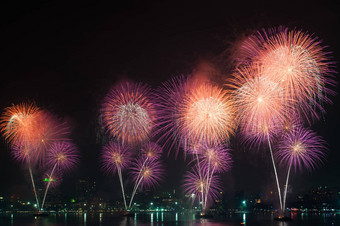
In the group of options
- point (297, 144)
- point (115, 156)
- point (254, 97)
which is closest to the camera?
point (254, 97)

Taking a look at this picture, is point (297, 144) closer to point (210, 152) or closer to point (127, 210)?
point (210, 152)

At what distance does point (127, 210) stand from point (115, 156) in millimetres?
59892

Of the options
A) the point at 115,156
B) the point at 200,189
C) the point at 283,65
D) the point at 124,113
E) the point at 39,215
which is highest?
the point at 283,65

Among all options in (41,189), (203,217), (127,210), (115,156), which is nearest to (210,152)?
(115,156)

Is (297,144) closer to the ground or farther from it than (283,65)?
closer to the ground

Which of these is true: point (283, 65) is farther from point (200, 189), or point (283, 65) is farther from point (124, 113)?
point (200, 189)

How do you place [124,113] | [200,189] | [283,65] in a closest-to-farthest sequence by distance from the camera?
[283,65], [124,113], [200,189]

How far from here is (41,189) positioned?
195m

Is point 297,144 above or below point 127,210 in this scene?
above

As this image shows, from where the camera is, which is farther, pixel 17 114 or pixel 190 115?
pixel 17 114

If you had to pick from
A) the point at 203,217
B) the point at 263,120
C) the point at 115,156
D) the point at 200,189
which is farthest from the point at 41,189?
the point at 263,120

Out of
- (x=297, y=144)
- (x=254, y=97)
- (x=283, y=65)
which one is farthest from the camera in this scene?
(x=297, y=144)

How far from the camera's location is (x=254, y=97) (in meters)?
38.9

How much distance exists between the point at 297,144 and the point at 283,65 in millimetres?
20322
